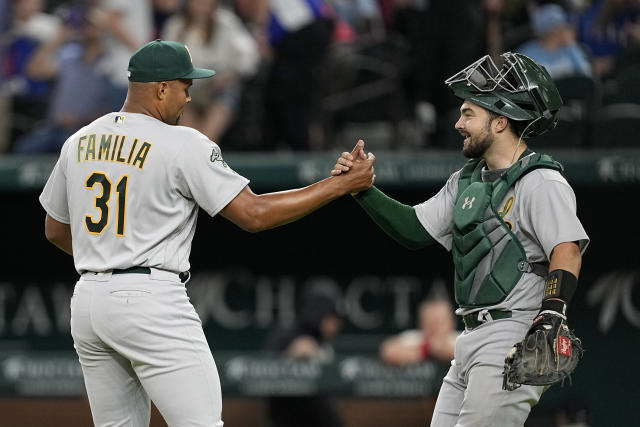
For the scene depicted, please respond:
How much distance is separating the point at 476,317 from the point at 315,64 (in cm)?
351

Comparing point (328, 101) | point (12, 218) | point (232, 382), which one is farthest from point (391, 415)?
point (12, 218)

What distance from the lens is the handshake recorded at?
419 cm

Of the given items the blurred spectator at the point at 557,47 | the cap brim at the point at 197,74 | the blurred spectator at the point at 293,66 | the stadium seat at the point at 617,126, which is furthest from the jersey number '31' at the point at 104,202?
the stadium seat at the point at 617,126

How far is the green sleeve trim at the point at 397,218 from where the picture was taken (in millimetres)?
4184

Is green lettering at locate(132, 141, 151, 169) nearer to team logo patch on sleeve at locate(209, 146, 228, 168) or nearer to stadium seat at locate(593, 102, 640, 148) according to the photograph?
team logo patch on sleeve at locate(209, 146, 228, 168)

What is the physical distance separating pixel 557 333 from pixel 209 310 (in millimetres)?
4713

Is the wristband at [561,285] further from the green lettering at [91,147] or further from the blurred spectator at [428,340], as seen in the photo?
the blurred spectator at [428,340]

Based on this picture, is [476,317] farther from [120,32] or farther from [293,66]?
[120,32]

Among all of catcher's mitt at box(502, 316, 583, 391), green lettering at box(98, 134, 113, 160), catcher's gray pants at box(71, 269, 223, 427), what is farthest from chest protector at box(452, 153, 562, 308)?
green lettering at box(98, 134, 113, 160)

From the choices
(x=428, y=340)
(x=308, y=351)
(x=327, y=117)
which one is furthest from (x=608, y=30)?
(x=308, y=351)

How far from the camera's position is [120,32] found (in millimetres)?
7160

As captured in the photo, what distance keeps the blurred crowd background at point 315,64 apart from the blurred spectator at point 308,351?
1.11 meters

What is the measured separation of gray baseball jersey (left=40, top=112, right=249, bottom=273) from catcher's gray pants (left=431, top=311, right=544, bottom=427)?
96 cm

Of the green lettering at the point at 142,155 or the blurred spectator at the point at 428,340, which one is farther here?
the blurred spectator at the point at 428,340
